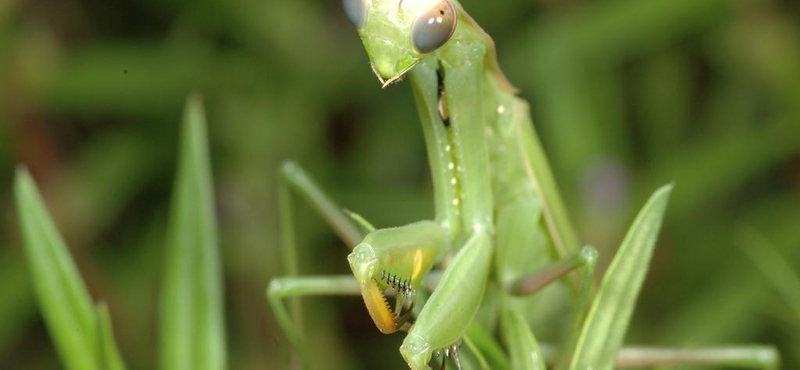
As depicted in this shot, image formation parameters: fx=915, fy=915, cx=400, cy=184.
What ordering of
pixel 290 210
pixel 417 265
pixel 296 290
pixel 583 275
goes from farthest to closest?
pixel 290 210 < pixel 296 290 < pixel 583 275 < pixel 417 265

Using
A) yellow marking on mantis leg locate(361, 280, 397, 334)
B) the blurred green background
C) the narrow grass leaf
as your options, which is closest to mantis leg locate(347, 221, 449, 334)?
yellow marking on mantis leg locate(361, 280, 397, 334)

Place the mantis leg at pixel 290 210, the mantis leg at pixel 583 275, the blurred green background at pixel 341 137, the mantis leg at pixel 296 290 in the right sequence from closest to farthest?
the mantis leg at pixel 583 275 < the mantis leg at pixel 296 290 < the mantis leg at pixel 290 210 < the blurred green background at pixel 341 137

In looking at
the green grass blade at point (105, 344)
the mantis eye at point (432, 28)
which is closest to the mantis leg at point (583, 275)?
the mantis eye at point (432, 28)

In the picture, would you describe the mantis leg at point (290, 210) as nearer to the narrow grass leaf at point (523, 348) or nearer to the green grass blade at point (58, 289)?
the green grass blade at point (58, 289)

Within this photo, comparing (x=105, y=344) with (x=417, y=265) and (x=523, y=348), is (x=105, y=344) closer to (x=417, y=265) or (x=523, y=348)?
(x=417, y=265)

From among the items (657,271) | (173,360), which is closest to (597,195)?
(657,271)

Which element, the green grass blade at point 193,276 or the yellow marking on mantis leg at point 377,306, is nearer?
the yellow marking on mantis leg at point 377,306

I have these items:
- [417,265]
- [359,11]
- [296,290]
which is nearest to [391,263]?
[417,265]
